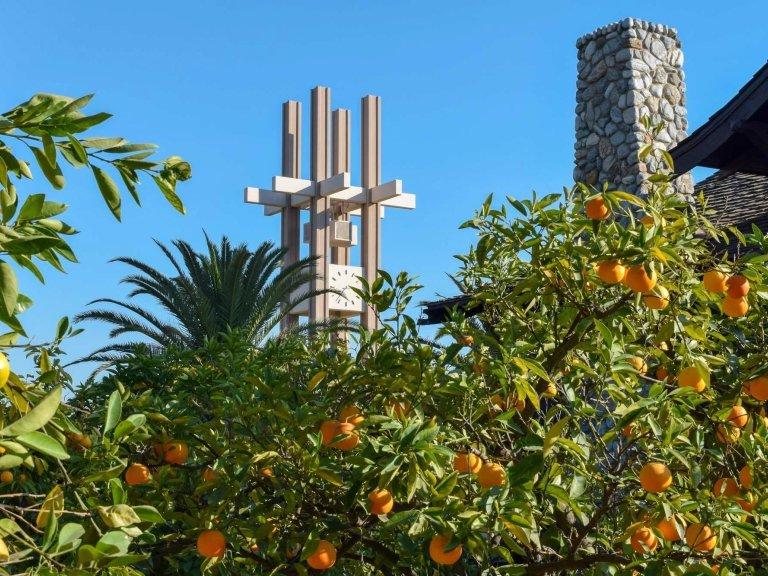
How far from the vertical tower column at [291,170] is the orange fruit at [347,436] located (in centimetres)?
1574

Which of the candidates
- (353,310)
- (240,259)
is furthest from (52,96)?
(353,310)

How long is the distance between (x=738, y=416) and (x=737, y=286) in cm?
41

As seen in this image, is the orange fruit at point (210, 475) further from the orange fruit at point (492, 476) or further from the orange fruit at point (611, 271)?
the orange fruit at point (611, 271)

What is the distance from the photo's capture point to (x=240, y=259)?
1550cm

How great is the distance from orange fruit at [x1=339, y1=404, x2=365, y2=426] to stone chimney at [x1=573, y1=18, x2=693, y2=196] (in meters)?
10.8

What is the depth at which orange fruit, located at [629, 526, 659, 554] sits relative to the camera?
2773mm

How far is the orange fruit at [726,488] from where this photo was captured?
295 cm

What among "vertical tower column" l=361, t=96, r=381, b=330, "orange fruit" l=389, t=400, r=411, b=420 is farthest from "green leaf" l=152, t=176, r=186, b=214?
"vertical tower column" l=361, t=96, r=381, b=330

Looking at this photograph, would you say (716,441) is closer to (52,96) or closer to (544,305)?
(544,305)

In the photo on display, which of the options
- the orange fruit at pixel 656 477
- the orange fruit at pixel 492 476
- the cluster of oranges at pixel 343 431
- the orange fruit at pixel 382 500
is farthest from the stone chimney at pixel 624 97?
the orange fruit at pixel 382 500

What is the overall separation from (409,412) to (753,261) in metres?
1.11

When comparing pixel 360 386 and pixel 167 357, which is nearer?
pixel 360 386

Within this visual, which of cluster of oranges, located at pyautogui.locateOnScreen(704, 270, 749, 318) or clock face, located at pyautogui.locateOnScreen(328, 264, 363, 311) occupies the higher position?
clock face, located at pyautogui.locateOnScreen(328, 264, 363, 311)

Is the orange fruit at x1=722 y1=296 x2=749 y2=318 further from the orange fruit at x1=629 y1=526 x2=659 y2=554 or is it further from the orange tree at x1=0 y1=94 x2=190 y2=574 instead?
the orange tree at x1=0 y1=94 x2=190 y2=574
